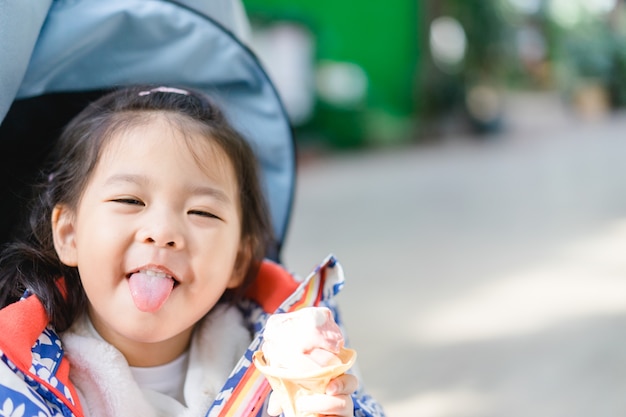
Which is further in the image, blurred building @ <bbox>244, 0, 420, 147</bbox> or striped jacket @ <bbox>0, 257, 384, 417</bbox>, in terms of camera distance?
blurred building @ <bbox>244, 0, 420, 147</bbox>

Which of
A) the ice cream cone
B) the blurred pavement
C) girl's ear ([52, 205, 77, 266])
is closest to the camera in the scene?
the ice cream cone

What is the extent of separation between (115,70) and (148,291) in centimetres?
42

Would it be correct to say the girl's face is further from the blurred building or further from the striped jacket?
the blurred building

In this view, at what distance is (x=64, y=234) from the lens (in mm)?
962

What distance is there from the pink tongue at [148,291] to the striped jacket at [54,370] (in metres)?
0.11

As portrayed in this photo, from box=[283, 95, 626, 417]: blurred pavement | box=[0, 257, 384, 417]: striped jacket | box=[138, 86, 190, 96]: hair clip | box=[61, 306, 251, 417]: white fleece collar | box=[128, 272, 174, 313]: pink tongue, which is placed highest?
box=[138, 86, 190, 96]: hair clip

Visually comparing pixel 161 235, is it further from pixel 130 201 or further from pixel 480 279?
pixel 480 279

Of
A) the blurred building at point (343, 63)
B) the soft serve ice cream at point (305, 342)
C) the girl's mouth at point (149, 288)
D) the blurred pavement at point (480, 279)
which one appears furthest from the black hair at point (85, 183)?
the blurred building at point (343, 63)

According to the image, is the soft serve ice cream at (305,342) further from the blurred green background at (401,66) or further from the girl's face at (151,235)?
the blurred green background at (401,66)

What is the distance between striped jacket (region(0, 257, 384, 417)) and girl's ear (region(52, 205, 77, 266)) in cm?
7

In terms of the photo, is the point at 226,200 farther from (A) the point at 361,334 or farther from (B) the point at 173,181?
(A) the point at 361,334

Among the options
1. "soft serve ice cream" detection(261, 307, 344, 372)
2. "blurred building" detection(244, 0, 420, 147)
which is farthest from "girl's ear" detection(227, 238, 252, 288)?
"blurred building" detection(244, 0, 420, 147)

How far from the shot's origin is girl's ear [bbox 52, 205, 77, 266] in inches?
37.5

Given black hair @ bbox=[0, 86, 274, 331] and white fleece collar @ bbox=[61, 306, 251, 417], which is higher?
black hair @ bbox=[0, 86, 274, 331]
